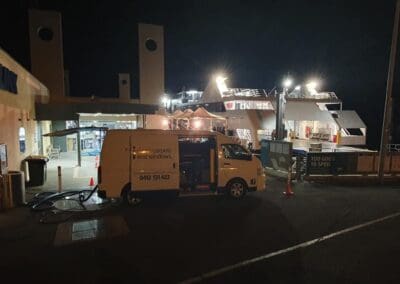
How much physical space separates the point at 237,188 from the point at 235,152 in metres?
1.22

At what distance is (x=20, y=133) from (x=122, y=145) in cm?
695

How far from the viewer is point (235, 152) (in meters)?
9.69

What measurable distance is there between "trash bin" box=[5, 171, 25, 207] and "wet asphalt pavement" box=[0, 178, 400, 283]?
0.65 meters

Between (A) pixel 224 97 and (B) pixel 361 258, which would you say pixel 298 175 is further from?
(A) pixel 224 97

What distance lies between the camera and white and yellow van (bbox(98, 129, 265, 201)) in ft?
27.8

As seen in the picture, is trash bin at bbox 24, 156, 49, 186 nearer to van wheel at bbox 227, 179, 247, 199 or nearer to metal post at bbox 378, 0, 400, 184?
van wheel at bbox 227, 179, 247, 199

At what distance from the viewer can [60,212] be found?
8.23 m

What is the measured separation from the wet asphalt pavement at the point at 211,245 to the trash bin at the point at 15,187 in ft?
2.14

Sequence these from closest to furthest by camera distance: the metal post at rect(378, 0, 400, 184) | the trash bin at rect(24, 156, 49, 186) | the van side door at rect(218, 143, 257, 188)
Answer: the van side door at rect(218, 143, 257, 188), the metal post at rect(378, 0, 400, 184), the trash bin at rect(24, 156, 49, 186)

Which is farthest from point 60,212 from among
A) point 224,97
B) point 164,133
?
point 224,97

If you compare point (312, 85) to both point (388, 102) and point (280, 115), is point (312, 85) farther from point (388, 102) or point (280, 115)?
point (388, 102)

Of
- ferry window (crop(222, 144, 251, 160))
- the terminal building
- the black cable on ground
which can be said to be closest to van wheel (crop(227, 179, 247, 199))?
ferry window (crop(222, 144, 251, 160))

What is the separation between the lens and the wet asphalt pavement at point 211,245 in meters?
4.93

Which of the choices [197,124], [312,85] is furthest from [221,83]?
[312,85]
